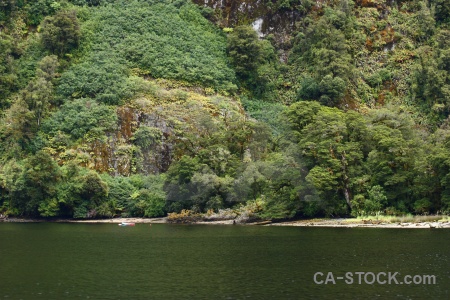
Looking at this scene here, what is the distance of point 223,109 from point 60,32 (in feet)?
117

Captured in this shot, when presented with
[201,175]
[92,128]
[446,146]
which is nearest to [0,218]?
[92,128]

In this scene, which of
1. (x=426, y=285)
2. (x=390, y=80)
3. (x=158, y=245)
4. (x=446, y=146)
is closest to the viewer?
(x=426, y=285)

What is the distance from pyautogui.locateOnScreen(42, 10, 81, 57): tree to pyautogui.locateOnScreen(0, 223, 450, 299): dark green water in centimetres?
5681

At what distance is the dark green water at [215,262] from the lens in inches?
1718

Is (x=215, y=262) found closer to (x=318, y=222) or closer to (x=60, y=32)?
(x=318, y=222)

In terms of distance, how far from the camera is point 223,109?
4961 inches

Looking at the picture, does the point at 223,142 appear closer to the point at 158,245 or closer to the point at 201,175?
the point at 201,175

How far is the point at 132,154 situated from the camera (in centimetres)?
11806

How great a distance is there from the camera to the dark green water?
43625mm

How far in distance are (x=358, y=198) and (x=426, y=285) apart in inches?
2003

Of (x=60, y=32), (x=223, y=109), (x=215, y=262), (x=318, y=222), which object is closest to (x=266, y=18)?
(x=223, y=109)


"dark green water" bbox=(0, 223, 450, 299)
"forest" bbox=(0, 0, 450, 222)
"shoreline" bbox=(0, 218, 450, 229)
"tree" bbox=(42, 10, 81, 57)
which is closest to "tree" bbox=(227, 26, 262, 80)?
"forest" bbox=(0, 0, 450, 222)

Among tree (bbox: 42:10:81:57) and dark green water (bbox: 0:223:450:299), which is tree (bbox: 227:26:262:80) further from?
dark green water (bbox: 0:223:450:299)

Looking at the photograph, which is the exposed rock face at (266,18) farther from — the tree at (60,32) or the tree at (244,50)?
the tree at (60,32)
